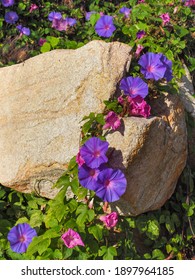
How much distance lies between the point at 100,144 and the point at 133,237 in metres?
0.77

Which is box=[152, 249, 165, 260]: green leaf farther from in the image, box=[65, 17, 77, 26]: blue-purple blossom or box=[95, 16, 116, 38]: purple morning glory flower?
box=[65, 17, 77, 26]: blue-purple blossom

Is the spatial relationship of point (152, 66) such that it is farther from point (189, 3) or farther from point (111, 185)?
point (189, 3)

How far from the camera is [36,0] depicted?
3779mm

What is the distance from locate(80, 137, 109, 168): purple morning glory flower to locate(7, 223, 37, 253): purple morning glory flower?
527 mm

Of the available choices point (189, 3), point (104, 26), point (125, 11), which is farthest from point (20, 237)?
point (189, 3)

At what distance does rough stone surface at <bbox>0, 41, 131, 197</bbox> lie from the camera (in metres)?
2.25

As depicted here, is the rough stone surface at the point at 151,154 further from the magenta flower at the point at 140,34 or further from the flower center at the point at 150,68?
the magenta flower at the point at 140,34

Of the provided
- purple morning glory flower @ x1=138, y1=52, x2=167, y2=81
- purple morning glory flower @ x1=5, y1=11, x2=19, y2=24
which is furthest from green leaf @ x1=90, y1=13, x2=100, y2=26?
purple morning glory flower @ x1=138, y1=52, x2=167, y2=81

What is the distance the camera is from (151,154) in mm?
2219

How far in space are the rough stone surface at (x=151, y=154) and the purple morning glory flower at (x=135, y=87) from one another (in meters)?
0.14

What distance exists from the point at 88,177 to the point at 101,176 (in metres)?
0.07
